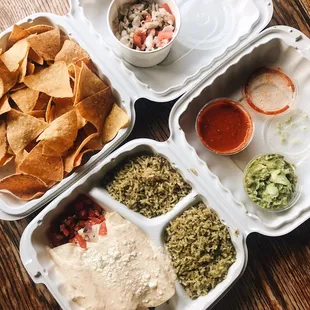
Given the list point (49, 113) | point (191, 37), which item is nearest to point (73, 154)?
point (49, 113)

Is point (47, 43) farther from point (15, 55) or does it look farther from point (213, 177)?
point (213, 177)

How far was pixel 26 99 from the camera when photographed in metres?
1.77

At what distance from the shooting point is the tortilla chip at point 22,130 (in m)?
1.73

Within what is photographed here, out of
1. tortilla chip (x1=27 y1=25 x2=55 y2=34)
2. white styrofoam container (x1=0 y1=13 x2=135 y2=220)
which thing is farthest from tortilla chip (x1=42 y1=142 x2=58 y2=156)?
tortilla chip (x1=27 y1=25 x2=55 y2=34)

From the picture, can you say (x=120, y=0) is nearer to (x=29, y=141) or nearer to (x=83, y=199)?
(x=29, y=141)

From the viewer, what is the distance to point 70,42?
1803 mm

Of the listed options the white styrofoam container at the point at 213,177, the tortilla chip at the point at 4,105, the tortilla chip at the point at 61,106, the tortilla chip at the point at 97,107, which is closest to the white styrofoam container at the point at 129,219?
the white styrofoam container at the point at 213,177

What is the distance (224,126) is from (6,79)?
0.83 metres

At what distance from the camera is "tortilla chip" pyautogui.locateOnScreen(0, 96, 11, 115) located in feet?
5.74

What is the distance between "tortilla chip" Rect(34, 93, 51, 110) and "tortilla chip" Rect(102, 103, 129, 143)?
24 cm

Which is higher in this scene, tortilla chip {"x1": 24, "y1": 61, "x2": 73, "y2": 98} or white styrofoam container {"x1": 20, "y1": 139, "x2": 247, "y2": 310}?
tortilla chip {"x1": 24, "y1": 61, "x2": 73, "y2": 98}

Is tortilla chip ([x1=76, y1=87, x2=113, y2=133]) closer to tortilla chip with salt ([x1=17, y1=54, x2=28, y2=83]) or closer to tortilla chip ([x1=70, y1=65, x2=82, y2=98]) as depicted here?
tortilla chip ([x1=70, y1=65, x2=82, y2=98])

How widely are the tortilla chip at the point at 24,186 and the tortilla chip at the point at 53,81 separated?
1.02ft

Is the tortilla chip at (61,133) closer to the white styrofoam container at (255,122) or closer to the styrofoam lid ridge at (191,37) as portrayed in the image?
the styrofoam lid ridge at (191,37)
